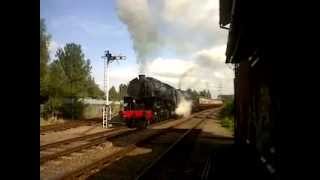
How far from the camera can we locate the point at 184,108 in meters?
49.5

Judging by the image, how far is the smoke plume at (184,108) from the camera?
46469mm

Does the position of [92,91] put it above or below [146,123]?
above

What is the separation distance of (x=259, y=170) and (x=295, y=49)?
9.99 feet

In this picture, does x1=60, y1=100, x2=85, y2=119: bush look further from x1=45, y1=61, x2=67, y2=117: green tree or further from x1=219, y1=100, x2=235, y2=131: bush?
x1=219, y1=100, x2=235, y2=131: bush

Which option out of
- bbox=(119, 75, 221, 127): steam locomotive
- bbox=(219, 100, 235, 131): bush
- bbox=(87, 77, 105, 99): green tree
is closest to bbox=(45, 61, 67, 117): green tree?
bbox=(119, 75, 221, 127): steam locomotive

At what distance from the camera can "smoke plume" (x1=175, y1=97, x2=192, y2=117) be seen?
46469 millimetres

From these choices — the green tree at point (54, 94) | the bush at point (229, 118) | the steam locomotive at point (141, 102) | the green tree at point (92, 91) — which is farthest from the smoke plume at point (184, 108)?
the green tree at point (92, 91)

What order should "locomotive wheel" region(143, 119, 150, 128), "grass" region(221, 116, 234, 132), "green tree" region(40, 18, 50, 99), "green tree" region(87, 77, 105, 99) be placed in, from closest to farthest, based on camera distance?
"grass" region(221, 116, 234, 132)
"locomotive wheel" region(143, 119, 150, 128)
"green tree" region(40, 18, 50, 99)
"green tree" region(87, 77, 105, 99)

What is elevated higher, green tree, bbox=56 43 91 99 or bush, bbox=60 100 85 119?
green tree, bbox=56 43 91 99

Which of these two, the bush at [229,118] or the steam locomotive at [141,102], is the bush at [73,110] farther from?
the bush at [229,118]

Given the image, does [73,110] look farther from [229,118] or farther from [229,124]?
[229,124]

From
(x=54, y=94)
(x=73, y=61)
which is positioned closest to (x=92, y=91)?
(x=73, y=61)
